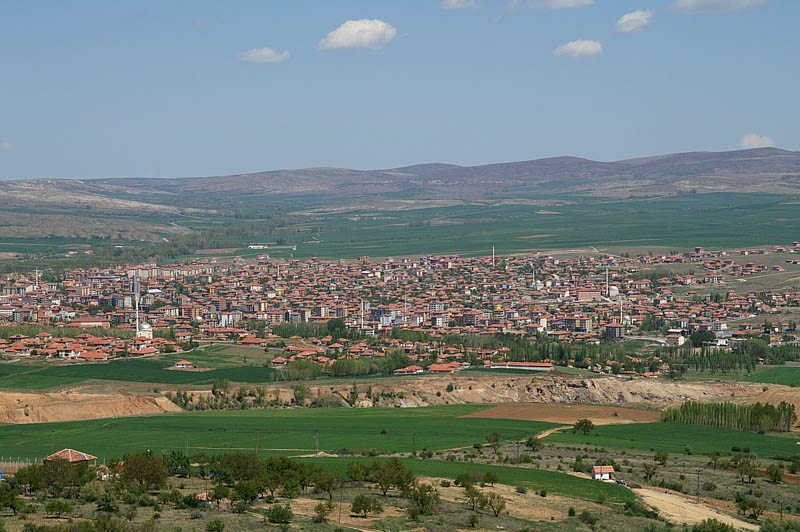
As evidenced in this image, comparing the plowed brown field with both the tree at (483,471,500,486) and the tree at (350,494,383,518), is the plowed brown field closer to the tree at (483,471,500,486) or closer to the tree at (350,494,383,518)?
the tree at (483,471,500,486)

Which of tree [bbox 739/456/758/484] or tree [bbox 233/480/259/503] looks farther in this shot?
tree [bbox 739/456/758/484]

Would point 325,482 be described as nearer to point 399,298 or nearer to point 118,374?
point 118,374

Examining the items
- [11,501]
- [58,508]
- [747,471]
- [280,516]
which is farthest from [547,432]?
[11,501]

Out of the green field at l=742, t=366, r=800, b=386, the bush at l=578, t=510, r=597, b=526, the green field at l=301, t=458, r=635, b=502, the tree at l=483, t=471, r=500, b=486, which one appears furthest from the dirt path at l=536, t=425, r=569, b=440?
the green field at l=742, t=366, r=800, b=386

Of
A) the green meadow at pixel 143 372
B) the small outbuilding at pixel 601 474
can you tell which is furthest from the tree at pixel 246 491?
the green meadow at pixel 143 372

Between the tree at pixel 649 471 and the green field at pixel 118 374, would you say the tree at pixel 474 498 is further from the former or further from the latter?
the green field at pixel 118 374

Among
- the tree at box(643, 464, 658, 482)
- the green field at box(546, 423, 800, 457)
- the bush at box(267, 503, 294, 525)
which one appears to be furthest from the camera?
the green field at box(546, 423, 800, 457)

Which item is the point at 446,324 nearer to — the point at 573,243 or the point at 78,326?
the point at 78,326
